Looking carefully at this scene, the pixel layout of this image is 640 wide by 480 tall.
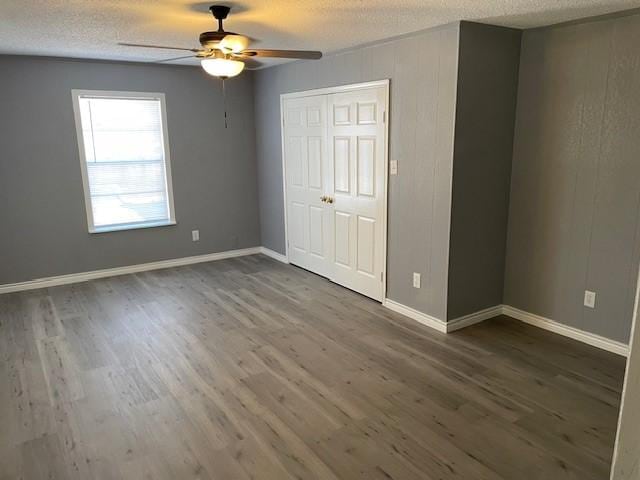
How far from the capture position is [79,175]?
5.16 meters

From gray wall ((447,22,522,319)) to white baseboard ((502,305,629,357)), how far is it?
0.84ft

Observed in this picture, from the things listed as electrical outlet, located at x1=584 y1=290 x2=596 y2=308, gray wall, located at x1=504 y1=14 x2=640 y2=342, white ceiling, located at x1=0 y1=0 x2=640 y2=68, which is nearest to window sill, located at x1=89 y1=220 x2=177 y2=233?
white ceiling, located at x1=0 y1=0 x2=640 y2=68

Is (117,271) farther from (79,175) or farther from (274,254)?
(274,254)

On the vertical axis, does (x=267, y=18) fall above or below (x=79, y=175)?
above

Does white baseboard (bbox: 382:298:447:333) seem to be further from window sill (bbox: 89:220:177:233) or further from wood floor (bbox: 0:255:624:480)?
window sill (bbox: 89:220:177:233)

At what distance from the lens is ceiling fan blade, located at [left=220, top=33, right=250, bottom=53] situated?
2774 millimetres

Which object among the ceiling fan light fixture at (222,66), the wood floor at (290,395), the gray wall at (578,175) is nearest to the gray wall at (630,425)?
the wood floor at (290,395)

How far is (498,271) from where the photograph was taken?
4.11 m

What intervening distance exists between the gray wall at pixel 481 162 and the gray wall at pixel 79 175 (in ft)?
11.0

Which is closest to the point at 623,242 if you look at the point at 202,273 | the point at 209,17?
the point at 209,17

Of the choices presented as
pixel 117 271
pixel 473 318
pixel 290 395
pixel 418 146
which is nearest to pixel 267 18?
pixel 418 146

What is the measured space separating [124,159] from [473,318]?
414cm

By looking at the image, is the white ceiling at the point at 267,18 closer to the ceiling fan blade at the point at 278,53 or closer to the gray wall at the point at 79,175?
the ceiling fan blade at the point at 278,53

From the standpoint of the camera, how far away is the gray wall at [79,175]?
15.9 ft
